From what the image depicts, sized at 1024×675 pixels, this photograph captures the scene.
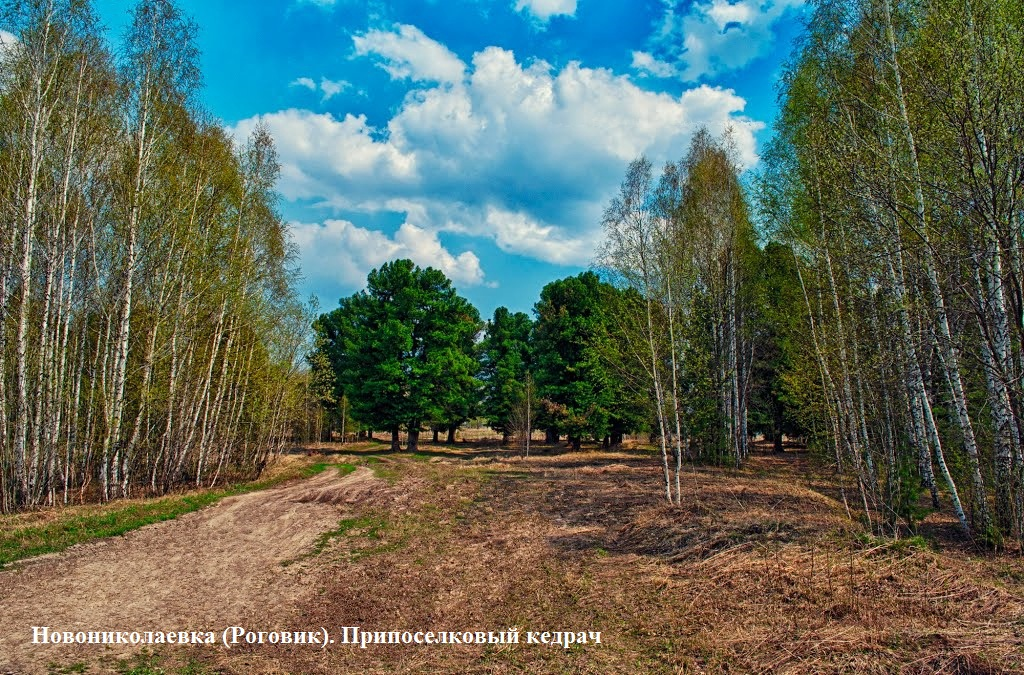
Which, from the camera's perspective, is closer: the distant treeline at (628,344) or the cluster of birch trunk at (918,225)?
the cluster of birch trunk at (918,225)

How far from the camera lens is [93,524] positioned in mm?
Result: 9828

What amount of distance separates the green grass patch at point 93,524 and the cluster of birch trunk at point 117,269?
62.4 inches

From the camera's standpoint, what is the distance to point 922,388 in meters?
8.88

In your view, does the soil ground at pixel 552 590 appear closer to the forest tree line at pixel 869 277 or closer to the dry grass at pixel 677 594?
the dry grass at pixel 677 594

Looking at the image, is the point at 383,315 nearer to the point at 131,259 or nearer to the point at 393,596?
the point at 131,259

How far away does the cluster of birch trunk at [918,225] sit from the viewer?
519 cm

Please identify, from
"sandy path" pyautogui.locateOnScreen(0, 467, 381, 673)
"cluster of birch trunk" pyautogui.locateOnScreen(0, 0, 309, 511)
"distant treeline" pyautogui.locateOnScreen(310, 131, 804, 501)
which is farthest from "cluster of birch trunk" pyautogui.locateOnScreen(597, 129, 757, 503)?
"cluster of birch trunk" pyautogui.locateOnScreen(0, 0, 309, 511)

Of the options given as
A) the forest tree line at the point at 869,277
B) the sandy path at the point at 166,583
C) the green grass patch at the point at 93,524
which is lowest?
the sandy path at the point at 166,583

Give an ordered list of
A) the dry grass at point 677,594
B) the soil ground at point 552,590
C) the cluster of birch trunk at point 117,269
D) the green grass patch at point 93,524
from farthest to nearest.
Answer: the cluster of birch trunk at point 117,269, the green grass patch at point 93,524, the soil ground at point 552,590, the dry grass at point 677,594

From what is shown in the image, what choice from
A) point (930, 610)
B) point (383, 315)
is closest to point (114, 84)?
point (383, 315)

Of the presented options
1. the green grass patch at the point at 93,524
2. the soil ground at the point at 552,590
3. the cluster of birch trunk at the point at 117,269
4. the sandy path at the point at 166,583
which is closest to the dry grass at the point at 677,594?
the soil ground at the point at 552,590

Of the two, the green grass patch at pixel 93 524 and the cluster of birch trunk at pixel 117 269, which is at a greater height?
the cluster of birch trunk at pixel 117 269

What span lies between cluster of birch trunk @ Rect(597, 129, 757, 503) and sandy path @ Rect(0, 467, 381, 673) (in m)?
8.12

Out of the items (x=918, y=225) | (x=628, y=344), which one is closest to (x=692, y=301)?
(x=628, y=344)
